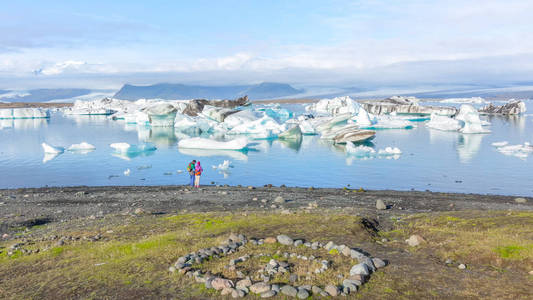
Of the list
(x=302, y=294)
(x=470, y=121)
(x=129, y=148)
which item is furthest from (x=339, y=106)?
(x=302, y=294)

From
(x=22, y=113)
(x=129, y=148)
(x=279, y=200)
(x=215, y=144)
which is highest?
(x=22, y=113)

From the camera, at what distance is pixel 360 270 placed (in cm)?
711

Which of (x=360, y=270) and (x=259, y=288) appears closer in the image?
(x=259, y=288)

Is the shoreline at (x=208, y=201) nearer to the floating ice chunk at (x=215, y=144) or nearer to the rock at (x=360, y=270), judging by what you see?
the rock at (x=360, y=270)

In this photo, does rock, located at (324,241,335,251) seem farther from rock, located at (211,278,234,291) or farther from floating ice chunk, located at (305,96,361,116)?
floating ice chunk, located at (305,96,361,116)

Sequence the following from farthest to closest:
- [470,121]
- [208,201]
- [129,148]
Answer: [470,121]
[129,148]
[208,201]

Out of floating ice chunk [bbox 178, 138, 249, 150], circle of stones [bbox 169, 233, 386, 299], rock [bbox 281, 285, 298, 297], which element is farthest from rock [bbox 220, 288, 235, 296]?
floating ice chunk [bbox 178, 138, 249, 150]

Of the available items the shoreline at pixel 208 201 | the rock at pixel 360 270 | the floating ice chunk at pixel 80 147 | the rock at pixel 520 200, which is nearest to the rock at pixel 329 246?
the rock at pixel 360 270

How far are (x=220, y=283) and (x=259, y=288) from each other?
2.29 feet

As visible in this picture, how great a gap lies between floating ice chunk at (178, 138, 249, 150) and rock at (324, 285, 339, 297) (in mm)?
31328

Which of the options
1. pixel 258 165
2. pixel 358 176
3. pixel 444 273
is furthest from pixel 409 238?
pixel 258 165

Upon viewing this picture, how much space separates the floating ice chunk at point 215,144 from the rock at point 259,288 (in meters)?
31.1

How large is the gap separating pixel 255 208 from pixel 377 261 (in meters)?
8.69

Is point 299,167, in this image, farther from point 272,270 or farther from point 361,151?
point 272,270
